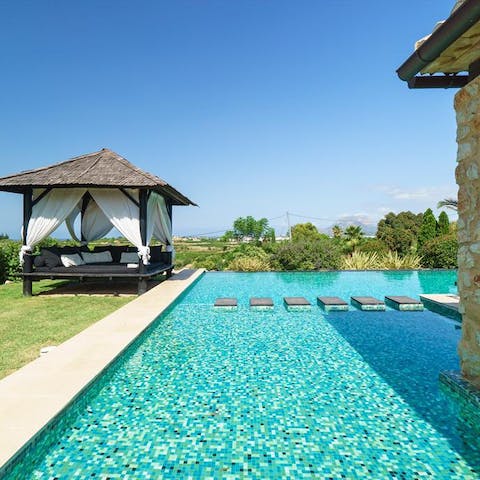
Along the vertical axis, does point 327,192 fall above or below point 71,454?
above

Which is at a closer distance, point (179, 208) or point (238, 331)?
point (238, 331)

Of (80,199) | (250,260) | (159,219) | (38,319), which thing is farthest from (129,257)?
(250,260)

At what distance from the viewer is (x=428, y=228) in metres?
18.3

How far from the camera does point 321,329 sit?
19.9ft

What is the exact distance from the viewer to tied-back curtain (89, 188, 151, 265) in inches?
363

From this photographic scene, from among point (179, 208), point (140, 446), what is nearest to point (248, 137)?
point (179, 208)

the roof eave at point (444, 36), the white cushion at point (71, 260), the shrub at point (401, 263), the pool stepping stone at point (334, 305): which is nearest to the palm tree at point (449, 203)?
the shrub at point (401, 263)

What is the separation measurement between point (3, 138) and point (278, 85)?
18449mm

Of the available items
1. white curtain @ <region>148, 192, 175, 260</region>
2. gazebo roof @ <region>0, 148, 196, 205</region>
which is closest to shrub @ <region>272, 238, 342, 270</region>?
white curtain @ <region>148, 192, 175, 260</region>

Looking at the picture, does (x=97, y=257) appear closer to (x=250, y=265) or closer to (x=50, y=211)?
(x=50, y=211)

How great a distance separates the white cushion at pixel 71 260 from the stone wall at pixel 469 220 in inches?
360

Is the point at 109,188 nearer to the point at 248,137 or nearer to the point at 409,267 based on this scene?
the point at 409,267

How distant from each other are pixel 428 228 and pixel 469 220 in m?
17.0

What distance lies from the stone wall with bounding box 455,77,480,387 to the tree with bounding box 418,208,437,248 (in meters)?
15.9
